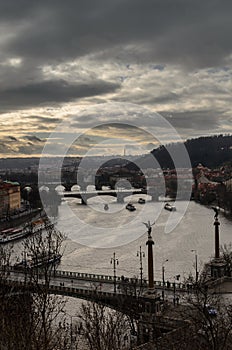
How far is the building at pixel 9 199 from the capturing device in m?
24.5

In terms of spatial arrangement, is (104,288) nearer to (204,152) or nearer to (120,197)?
(120,197)

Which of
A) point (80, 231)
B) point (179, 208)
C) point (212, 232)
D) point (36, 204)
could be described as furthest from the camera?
point (36, 204)

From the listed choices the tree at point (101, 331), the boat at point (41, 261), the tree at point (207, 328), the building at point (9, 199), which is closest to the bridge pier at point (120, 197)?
the building at point (9, 199)

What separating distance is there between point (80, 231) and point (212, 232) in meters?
4.23

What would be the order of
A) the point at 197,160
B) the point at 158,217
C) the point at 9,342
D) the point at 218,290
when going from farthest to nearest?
the point at 197,160 < the point at 158,217 < the point at 218,290 < the point at 9,342

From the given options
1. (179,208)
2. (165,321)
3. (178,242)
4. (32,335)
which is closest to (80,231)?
(178,242)

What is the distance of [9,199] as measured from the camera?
25250mm

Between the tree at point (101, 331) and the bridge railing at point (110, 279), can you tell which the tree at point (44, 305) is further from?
the bridge railing at point (110, 279)

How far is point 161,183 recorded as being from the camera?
36.8m

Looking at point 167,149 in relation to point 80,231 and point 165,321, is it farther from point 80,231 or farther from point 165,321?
point 165,321

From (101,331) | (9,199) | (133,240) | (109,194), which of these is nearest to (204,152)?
Answer: (109,194)

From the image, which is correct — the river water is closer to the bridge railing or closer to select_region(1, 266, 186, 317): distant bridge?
the bridge railing

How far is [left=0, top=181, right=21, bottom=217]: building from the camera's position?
24.5 m

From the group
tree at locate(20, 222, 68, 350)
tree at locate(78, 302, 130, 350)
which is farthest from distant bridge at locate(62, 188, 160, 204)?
tree at locate(78, 302, 130, 350)
